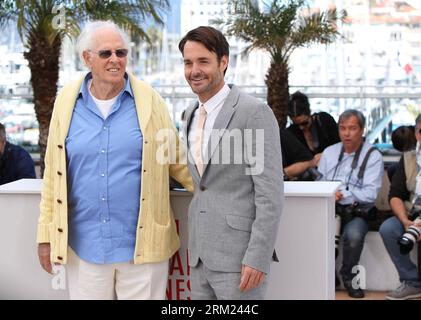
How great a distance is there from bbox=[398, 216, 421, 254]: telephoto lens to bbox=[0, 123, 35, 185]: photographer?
305 cm

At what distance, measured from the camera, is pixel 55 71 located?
33.0 feet

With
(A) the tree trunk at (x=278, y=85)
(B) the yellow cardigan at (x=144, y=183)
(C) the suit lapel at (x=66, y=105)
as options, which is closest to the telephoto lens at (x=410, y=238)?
(B) the yellow cardigan at (x=144, y=183)

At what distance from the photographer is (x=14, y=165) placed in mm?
7137

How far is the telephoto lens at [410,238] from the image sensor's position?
5.98m

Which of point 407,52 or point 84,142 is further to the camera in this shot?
point 407,52

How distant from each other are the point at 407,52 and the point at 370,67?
2.15ft

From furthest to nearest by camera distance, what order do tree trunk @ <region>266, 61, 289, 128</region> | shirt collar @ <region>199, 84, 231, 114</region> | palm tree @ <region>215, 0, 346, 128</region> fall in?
1. tree trunk @ <region>266, 61, 289, 128</region>
2. palm tree @ <region>215, 0, 346, 128</region>
3. shirt collar @ <region>199, 84, 231, 114</region>

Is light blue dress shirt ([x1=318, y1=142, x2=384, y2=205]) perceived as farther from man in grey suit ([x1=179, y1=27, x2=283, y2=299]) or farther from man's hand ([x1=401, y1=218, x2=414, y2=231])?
man in grey suit ([x1=179, y1=27, x2=283, y2=299])

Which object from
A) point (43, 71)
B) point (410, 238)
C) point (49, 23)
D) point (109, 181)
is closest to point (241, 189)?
point (109, 181)

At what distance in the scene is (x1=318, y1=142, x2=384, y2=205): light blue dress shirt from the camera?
250 inches

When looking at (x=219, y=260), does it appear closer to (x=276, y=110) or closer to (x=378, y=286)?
(x=378, y=286)

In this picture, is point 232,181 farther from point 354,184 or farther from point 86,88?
point 354,184

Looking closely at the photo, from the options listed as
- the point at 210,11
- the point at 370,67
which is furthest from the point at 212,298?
the point at 370,67

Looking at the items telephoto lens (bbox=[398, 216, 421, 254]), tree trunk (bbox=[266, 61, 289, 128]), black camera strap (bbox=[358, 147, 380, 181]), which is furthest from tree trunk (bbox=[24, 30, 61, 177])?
telephoto lens (bbox=[398, 216, 421, 254])
